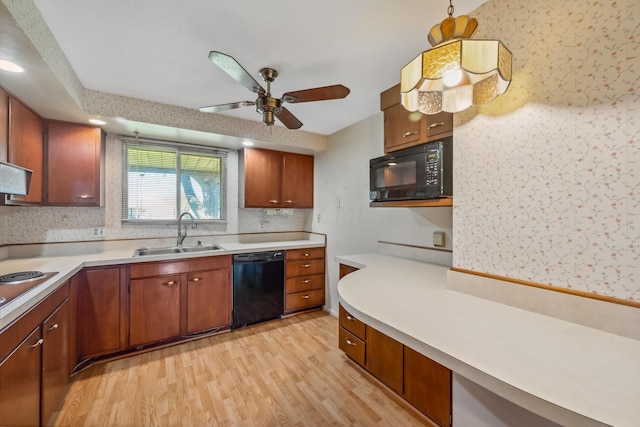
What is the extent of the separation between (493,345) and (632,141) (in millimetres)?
898

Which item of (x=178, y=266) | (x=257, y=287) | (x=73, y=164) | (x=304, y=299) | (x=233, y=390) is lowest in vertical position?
(x=233, y=390)

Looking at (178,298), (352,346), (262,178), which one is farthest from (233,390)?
A: (262,178)

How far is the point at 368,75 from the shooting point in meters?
2.07

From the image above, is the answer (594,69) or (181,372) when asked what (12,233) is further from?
(594,69)

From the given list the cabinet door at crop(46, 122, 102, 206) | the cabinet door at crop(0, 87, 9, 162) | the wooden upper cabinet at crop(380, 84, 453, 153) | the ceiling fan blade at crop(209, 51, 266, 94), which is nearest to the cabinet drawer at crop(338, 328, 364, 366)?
the wooden upper cabinet at crop(380, 84, 453, 153)

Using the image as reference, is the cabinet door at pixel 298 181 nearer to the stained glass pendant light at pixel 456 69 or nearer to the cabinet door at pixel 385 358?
the cabinet door at pixel 385 358

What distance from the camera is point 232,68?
4.92ft

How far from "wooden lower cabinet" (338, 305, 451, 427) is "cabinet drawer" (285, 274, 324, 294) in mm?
1207

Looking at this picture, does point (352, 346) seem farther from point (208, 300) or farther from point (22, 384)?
point (22, 384)

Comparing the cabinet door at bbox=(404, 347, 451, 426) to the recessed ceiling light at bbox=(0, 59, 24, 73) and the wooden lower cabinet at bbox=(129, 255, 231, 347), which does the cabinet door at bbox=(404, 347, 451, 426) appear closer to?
the wooden lower cabinet at bbox=(129, 255, 231, 347)

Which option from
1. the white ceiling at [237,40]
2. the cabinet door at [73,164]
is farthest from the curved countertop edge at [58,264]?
the white ceiling at [237,40]

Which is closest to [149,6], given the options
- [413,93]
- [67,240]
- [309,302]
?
[413,93]

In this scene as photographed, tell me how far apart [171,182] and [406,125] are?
278 cm

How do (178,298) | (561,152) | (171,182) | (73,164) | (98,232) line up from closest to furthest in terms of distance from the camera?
(561,152) → (73,164) → (178,298) → (98,232) → (171,182)
